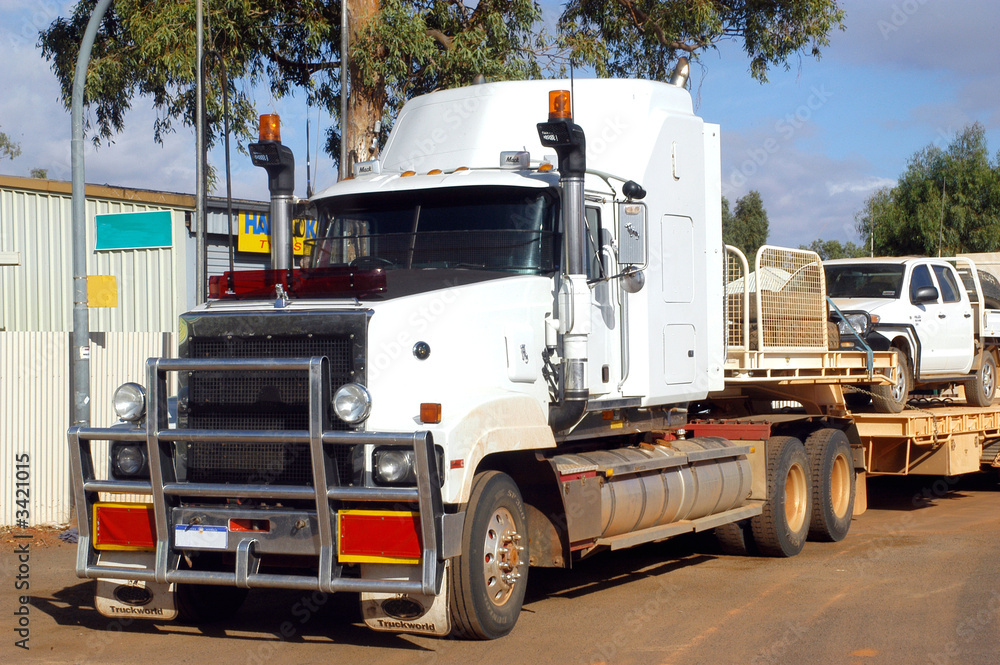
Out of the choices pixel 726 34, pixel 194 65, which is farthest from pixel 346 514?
pixel 726 34

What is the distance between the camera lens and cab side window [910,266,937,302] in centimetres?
1412

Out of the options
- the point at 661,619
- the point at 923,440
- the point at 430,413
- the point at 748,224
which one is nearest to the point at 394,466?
the point at 430,413

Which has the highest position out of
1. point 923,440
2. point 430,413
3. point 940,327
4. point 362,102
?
point 362,102

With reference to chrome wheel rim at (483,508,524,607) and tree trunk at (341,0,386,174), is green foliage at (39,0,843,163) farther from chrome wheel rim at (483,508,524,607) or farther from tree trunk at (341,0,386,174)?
chrome wheel rim at (483,508,524,607)

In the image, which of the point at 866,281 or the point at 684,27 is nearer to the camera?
the point at 866,281

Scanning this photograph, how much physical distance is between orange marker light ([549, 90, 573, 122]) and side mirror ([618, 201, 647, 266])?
830mm

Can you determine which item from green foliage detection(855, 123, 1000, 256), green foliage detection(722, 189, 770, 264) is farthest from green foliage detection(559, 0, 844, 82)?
green foliage detection(722, 189, 770, 264)

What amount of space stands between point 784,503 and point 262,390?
6.04 meters

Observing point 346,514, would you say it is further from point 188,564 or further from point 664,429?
point 664,429

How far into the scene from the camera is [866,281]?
46.9ft

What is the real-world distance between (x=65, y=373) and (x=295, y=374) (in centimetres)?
699

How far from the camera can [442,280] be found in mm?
7504

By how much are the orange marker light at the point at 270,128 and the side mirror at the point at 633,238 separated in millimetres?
3029

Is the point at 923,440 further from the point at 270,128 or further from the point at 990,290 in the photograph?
the point at 270,128
